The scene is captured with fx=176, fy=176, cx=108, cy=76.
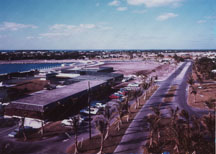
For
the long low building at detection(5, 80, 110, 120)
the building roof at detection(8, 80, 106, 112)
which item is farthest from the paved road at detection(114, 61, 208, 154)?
the building roof at detection(8, 80, 106, 112)

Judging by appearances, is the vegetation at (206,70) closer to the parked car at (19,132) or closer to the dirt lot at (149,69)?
the dirt lot at (149,69)

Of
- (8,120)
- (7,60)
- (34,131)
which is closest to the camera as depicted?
(34,131)

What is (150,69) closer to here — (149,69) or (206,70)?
(149,69)

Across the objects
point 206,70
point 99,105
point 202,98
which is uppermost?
point 206,70

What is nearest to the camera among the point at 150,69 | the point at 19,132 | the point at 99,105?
the point at 19,132

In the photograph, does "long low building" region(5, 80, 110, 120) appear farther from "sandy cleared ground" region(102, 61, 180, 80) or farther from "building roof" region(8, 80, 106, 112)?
"sandy cleared ground" region(102, 61, 180, 80)

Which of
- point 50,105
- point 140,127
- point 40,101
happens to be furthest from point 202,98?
point 40,101

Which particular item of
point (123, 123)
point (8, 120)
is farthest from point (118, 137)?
point (8, 120)

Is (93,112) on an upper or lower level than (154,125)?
lower

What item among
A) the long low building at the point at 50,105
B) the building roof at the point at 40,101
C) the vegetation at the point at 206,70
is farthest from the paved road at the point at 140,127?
the vegetation at the point at 206,70

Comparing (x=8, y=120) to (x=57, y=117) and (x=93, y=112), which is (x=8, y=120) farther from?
(x=93, y=112)

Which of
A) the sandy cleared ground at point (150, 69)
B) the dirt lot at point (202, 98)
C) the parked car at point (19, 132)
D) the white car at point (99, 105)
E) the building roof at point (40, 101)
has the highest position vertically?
the sandy cleared ground at point (150, 69)
